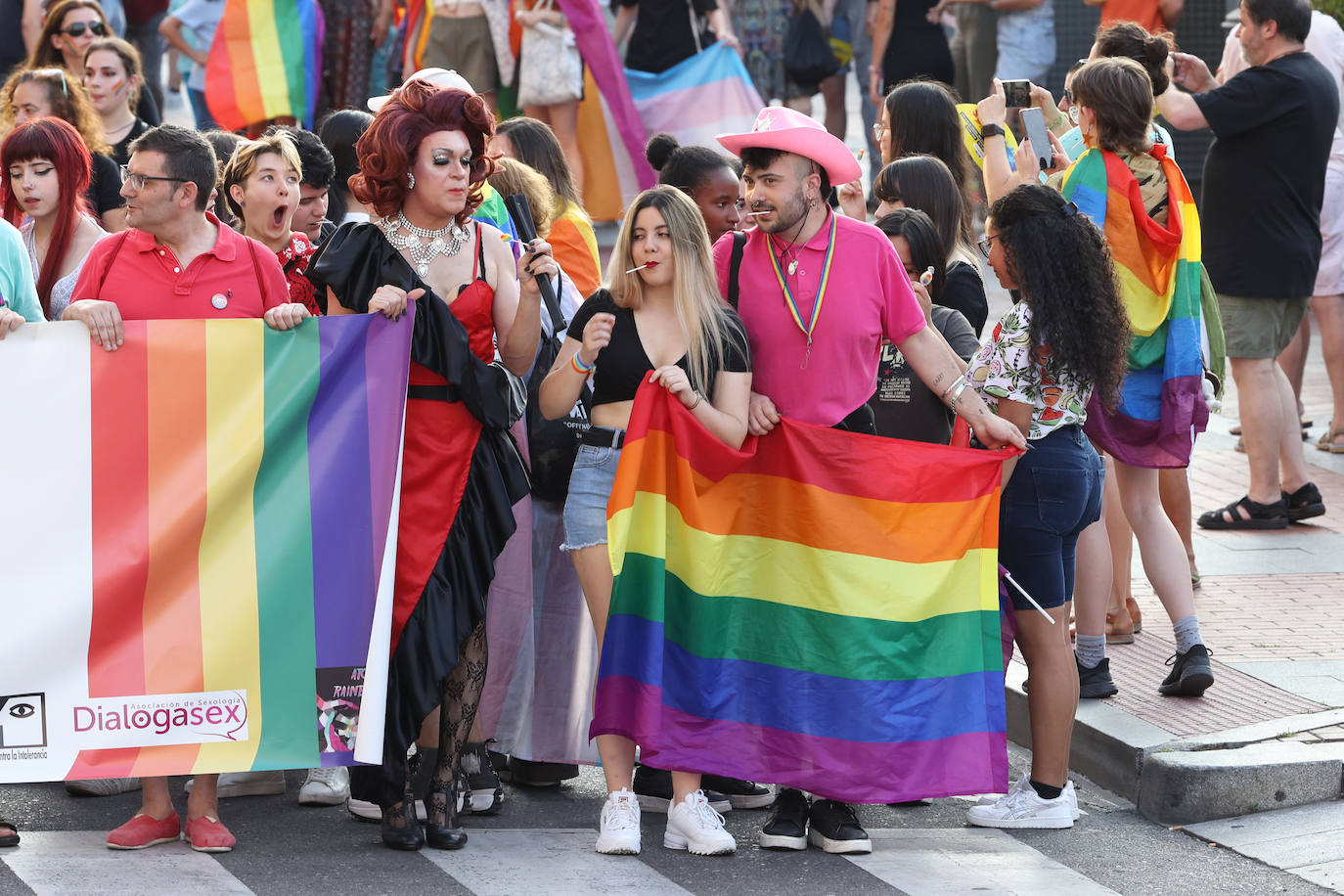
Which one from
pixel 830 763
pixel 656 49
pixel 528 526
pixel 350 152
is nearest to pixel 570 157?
pixel 656 49

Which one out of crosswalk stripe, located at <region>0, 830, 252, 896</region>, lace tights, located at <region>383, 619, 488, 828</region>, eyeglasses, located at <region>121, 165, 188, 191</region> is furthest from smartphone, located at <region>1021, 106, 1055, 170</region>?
crosswalk stripe, located at <region>0, 830, 252, 896</region>

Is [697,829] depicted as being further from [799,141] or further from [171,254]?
[171,254]

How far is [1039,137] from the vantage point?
22.1 ft

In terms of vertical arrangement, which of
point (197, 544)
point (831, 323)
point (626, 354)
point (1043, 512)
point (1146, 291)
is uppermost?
point (1146, 291)

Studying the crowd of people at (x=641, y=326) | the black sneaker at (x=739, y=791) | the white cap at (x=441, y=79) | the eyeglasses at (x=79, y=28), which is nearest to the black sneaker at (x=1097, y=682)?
the crowd of people at (x=641, y=326)

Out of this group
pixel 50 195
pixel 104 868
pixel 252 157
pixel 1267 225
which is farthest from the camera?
pixel 1267 225

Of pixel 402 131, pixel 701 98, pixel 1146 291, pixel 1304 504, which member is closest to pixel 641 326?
pixel 402 131

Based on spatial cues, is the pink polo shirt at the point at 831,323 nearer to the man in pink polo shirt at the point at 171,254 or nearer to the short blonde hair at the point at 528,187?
the short blonde hair at the point at 528,187

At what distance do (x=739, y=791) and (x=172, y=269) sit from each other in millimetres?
2455

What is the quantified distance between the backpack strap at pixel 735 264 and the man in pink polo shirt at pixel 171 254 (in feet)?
4.27

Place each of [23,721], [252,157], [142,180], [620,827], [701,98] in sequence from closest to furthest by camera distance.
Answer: [23,721], [142,180], [620,827], [252,157], [701,98]

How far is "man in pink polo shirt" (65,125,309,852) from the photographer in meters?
5.12

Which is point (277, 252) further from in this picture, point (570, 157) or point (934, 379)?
point (570, 157)

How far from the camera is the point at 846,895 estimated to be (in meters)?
4.97
